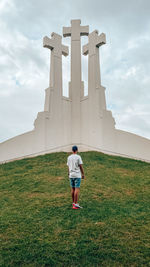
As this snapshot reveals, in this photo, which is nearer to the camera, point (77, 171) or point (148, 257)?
point (148, 257)

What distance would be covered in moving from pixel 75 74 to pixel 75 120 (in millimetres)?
3148

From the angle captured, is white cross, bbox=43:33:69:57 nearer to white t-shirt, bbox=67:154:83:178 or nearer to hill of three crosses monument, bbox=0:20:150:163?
hill of three crosses monument, bbox=0:20:150:163

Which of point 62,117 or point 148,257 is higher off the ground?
point 62,117

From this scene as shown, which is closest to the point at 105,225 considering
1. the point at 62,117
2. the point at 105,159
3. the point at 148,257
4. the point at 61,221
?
the point at 61,221

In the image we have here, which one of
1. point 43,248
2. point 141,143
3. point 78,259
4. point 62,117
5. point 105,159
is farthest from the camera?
point 62,117

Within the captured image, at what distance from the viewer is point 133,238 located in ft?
14.7

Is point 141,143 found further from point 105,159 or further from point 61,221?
point 61,221

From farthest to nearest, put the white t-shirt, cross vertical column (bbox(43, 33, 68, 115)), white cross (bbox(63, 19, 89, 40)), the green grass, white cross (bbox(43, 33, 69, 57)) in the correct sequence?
white cross (bbox(63, 19, 89, 40)), white cross (bbox(43, 33, 69, 57)), cross vertical column (bbox(43, 33, 68, 115)), the white t-shirt, the green grass

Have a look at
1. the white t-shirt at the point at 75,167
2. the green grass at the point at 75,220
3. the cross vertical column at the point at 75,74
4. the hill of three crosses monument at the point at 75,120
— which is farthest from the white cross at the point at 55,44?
the white t-shirt at the point at 75,167

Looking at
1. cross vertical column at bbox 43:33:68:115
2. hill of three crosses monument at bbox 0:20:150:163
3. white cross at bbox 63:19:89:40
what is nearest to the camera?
hill of three crosses monument at bbox 0:20:150:163

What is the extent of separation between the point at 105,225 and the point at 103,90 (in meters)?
11.3

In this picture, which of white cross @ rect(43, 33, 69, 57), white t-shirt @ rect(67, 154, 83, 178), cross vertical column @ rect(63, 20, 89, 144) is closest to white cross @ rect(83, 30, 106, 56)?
cross vertical column @ rect(63, 20, 89, 144)

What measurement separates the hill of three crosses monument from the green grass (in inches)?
157

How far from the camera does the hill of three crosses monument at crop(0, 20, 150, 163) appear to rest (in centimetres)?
1462
